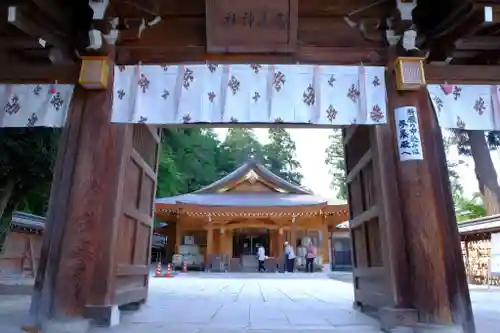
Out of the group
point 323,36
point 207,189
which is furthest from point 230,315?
point 207,189

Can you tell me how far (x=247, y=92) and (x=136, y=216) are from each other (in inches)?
73.6

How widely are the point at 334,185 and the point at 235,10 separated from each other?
32.0m

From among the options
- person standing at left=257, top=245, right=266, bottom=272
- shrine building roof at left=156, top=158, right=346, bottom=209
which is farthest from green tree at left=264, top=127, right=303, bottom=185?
person standing at left=257, top=245, right=266, bottom=272

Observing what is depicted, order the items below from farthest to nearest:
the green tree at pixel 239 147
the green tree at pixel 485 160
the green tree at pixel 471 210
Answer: the green tree at pixel 239 147
the green tree at pixel 471 210
the green tree at pixel 485 160

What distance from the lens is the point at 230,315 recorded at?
14.0 ft

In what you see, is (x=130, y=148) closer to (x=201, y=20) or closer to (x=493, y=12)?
(x=201, y=20)

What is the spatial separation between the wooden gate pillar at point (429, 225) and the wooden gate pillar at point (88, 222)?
2669 mm

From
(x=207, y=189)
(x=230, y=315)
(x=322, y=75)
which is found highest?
(x=207, y=189)

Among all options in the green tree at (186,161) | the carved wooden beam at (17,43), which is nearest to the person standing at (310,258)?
the green tree at (186,161)

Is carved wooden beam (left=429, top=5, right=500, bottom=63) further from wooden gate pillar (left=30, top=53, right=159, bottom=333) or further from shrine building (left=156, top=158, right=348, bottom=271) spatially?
shrine building (left=156, top=158, right=348, bottom=271)

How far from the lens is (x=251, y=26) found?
4047mm

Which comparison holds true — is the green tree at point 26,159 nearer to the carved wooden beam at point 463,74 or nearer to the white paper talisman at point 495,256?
the carved wooden beam at point 463,74

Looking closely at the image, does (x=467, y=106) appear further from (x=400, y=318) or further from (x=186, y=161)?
(x=186, y=161)

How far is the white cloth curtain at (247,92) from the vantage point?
4078mm
